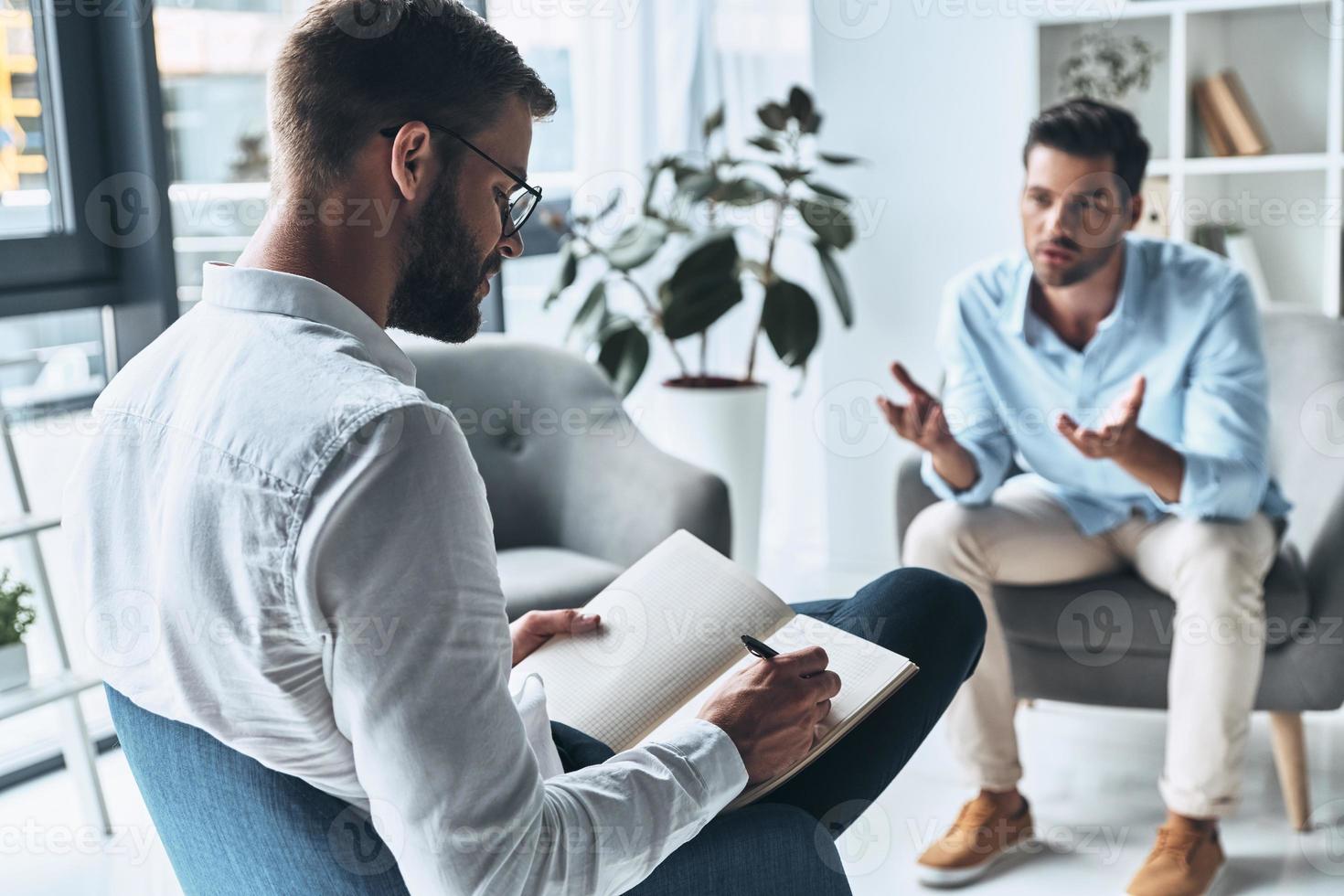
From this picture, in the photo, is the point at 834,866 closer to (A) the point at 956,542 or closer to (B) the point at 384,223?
(B) the point at 384,223

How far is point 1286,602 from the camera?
2.03m

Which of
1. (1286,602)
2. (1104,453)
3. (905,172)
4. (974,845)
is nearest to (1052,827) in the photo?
(974,845)

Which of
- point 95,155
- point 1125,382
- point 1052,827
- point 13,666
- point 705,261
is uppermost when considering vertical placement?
point 95,155

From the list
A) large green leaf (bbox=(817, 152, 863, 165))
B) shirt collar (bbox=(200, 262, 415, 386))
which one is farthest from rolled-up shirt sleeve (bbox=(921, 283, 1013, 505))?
shirt collar (bbox=(200, 262, 415, 386))

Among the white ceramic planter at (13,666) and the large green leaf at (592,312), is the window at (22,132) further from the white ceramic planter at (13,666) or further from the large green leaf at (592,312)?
the large green leaf at (592,312)

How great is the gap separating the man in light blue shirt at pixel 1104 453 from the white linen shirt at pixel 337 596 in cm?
122

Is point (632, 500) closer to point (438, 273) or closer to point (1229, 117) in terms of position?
point (438, 273)

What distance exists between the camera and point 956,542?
Result: 84.4 inches

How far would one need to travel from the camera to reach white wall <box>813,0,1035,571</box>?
10.7 ft

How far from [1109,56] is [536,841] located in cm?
285

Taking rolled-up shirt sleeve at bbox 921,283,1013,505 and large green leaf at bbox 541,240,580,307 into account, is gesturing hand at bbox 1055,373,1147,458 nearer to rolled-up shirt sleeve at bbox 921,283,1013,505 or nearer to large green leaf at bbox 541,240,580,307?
rolled-up shirt sleeve at bbox 921,283,1013,505

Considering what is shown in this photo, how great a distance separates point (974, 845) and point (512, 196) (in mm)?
1385

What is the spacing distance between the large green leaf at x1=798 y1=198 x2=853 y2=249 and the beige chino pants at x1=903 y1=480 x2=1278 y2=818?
1.00m

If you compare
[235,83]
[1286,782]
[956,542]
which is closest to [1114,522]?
[956,542]
